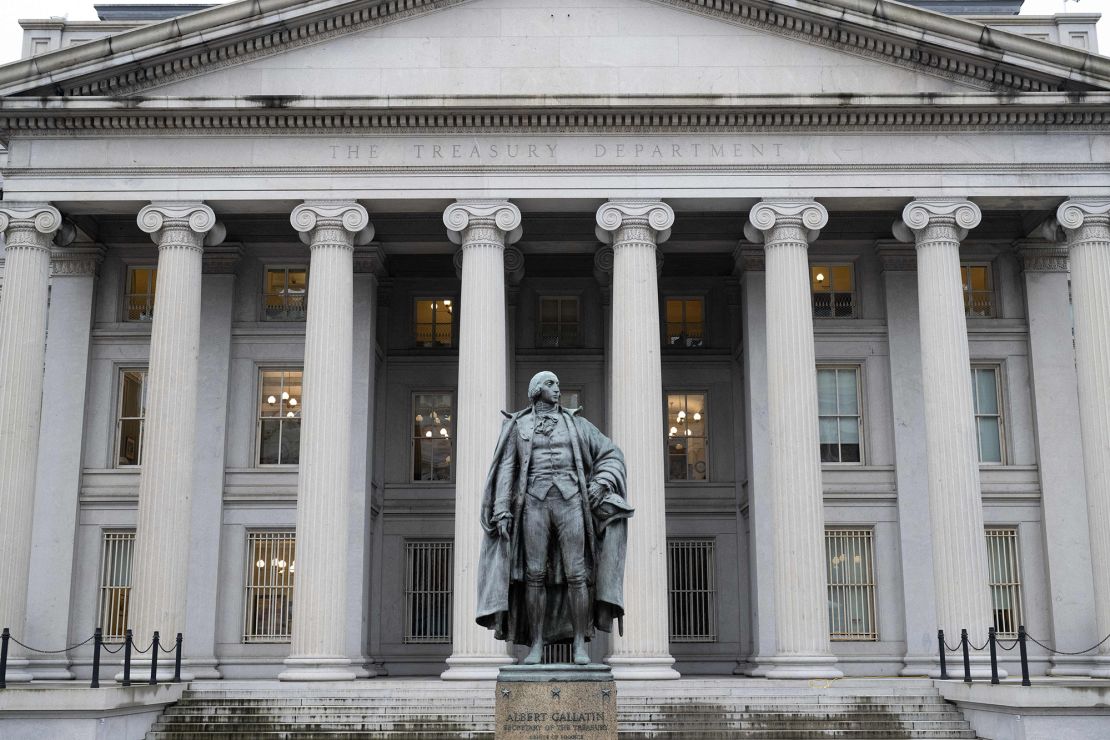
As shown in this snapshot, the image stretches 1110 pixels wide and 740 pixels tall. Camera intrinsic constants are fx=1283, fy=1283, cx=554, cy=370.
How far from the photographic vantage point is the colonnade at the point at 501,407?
24641mm

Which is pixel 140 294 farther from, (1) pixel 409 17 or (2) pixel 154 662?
(2) pixel 154 662

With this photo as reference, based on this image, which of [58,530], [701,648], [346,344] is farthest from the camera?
[701,648]

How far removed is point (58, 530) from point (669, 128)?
16.0 meters

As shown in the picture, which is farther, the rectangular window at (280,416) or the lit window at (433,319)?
the lit window at (433,319)

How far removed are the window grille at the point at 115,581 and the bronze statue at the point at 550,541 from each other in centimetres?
1888

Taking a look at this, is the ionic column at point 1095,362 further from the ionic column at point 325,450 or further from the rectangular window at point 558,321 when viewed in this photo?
the ionic column at point 325,450

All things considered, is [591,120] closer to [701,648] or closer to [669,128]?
[669,128]

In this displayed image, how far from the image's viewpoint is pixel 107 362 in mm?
29812

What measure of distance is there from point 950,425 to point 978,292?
21.4 ft

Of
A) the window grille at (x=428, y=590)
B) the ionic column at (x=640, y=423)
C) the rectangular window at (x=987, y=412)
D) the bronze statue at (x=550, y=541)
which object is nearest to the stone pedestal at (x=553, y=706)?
the bronze statue at (x=550, y=541)

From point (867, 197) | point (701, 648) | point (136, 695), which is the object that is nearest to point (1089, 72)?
point (867, 197)

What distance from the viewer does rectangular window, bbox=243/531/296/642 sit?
2884 centimetres

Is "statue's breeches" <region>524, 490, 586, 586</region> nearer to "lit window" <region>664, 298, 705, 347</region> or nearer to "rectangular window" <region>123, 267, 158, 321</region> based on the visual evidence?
"rectangular window" <region>123, 267, 158, 321</region>

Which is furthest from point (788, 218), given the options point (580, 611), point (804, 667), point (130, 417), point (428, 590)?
point (580, 611)
